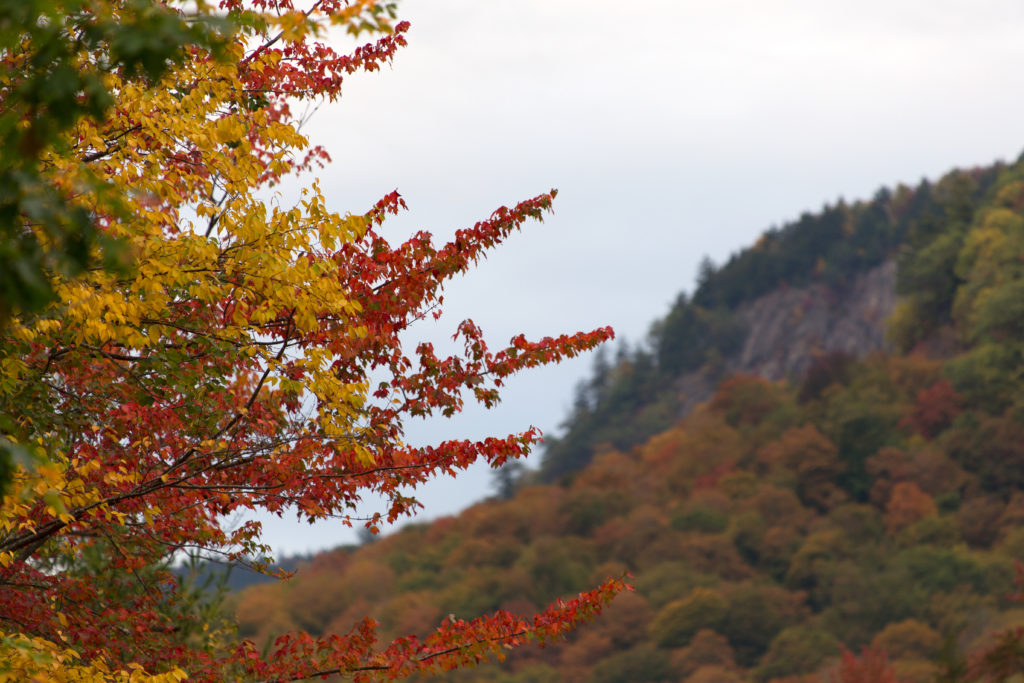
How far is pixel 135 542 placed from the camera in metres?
8.72

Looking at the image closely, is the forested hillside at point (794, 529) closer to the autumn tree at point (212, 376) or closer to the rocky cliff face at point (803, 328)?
the rocky cliff face at point (803, 328)

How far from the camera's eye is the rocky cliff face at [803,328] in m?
136

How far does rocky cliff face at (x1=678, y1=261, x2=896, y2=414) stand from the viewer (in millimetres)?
136500

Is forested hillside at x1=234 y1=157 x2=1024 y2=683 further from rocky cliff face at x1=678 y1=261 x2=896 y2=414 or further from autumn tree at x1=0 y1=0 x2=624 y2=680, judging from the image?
autumn tree at x1=0 y1=0 x2=624 y2=680

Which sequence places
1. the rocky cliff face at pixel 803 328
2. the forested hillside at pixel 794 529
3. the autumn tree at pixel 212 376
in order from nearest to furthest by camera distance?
1. the autumn tree at pixel 212 376
2. the forested hillside at pixel 794 529
3. the rocky cliff face at pixel 803 328

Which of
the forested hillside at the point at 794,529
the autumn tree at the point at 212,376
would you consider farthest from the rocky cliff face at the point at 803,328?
the autumn tree at the point at 212,376

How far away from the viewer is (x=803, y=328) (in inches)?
5546

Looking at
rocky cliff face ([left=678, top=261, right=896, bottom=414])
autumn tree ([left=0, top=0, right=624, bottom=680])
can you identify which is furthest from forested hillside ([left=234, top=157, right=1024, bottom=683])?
autumn tree ([left=0, top=0, right=624, bottom=680])

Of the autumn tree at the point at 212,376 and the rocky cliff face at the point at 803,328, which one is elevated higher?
the rocky cliff face at the point at 803,328

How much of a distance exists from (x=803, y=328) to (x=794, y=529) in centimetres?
4915

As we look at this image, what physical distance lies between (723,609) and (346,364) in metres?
78.7

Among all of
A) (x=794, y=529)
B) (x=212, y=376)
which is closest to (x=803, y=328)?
(x=794, y=529)

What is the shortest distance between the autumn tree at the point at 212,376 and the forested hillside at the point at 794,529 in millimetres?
58288

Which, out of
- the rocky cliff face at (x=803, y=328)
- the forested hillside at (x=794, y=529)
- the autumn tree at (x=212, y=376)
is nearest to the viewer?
the autumn tree at (x=212, y=376)
